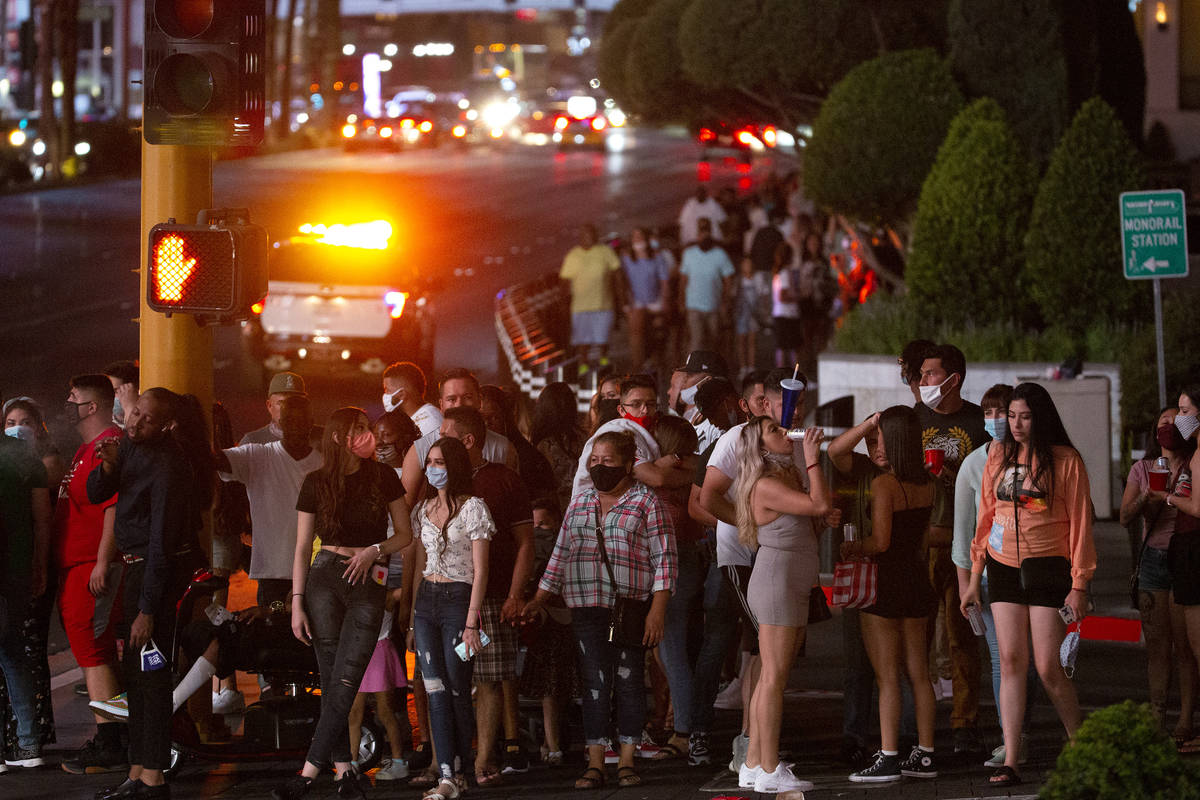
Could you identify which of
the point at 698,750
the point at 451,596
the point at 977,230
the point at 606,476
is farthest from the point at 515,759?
the point at 977,230

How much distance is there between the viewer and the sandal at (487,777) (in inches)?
330

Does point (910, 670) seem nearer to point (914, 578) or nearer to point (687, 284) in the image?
point (914, 578)

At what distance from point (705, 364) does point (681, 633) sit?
211cm

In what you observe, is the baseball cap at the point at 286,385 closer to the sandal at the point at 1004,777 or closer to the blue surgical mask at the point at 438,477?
the blue surgical mask at the point at 438,477

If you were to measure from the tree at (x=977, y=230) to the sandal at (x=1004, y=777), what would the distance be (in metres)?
10.4

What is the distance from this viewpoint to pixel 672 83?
2806cm

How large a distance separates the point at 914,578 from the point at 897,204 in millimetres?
12808

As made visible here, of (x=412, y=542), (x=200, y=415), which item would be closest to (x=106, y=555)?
(x=200, y=415)

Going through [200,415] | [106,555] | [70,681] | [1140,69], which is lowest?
[70,681]

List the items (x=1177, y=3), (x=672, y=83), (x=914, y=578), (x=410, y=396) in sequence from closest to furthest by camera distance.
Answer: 1. (x=914, y=578)
2. (x=410, y=396)
3. (x=672, y=83)
4. (x=1177, y=3)

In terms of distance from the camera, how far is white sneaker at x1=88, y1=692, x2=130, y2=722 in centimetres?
866

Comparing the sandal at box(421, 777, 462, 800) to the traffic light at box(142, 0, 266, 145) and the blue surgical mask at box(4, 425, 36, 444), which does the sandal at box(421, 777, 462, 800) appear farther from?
the traffic light at box(142, 0, 266, 145)

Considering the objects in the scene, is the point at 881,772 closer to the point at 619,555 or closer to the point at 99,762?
the point at 619,555

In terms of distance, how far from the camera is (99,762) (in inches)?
339
